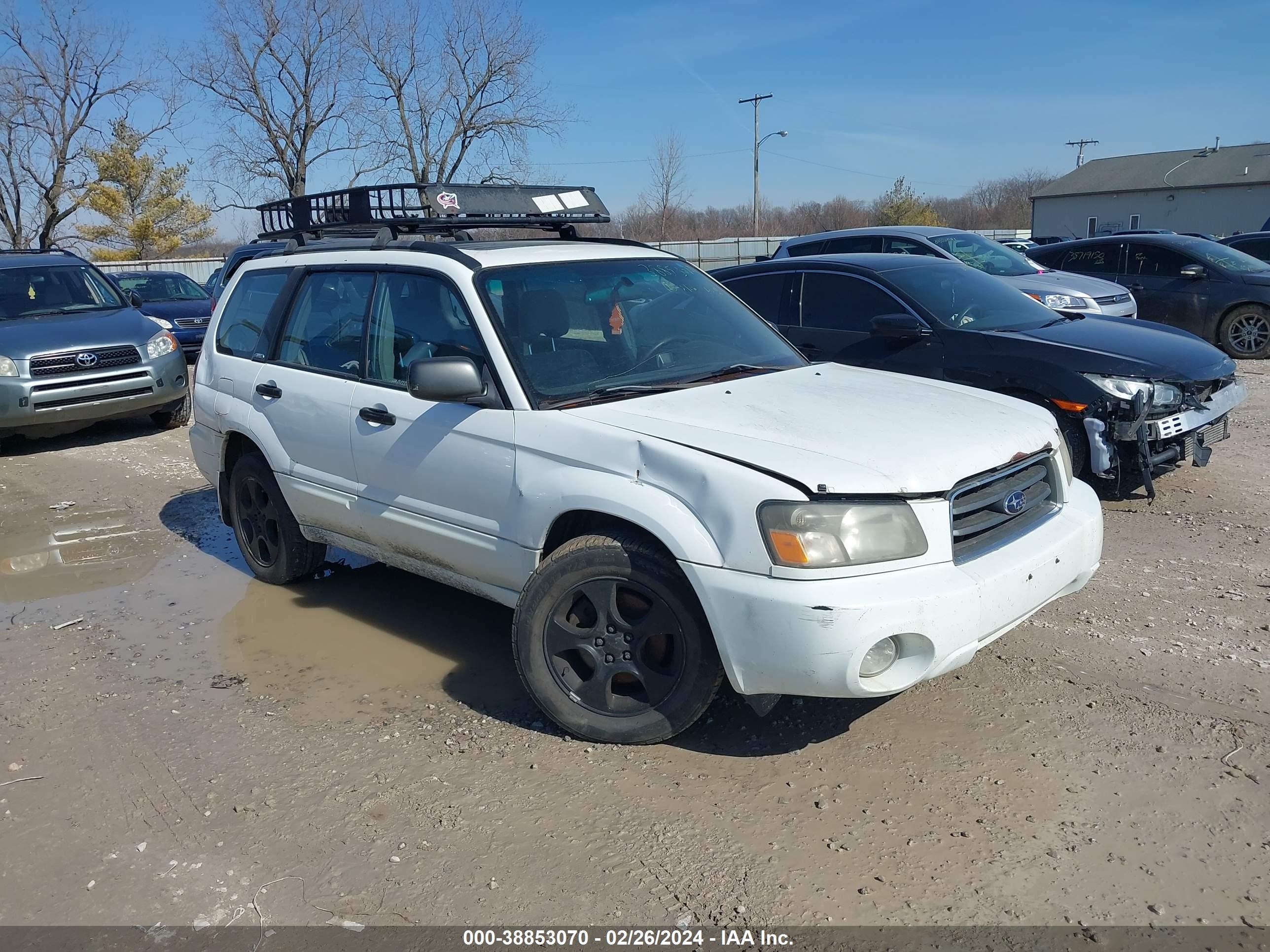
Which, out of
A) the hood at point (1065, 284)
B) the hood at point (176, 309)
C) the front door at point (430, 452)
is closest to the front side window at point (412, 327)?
the front door at point (430, 452)

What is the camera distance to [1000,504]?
3.60m

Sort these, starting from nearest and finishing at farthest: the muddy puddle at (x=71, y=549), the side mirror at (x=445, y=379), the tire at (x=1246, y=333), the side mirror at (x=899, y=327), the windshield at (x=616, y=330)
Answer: the side mirror at (x=445, y=379)
the windshield at (x=616, y=330)
the muddy puddle at (x=71, y=549)
the side mirror at (x=899, y=327)
the tire at (x=1246, y=333)

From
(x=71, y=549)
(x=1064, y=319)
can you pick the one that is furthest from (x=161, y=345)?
(x=1064, y=319)

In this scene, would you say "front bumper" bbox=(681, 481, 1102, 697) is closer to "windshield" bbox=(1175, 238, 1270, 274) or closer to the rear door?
the rear door

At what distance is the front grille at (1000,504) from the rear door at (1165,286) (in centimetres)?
1023

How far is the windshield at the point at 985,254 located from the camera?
11.9 m

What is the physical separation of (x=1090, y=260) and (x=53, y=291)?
12463mm

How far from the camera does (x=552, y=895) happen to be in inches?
114

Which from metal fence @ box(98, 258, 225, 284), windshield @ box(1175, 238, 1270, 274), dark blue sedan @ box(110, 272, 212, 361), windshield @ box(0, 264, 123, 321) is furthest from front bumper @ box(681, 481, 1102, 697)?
metal fence @ box(98, 258, 225, 284)

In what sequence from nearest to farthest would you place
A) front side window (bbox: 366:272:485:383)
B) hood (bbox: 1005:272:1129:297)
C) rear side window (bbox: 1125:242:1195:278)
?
front side window (bbox: 366:272:485:383)
hood (bbox: 1005:272:1129:297)
rear side window (bbox: 1125:242:1195:278)

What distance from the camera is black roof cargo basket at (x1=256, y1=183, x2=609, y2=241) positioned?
525 cm

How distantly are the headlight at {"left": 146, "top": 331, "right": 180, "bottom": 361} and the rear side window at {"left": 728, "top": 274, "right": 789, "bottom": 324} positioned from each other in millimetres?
5947

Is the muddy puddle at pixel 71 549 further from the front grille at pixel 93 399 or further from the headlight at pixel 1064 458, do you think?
the headlight at pixel 1064 458

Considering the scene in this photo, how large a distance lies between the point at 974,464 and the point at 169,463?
311 inches
